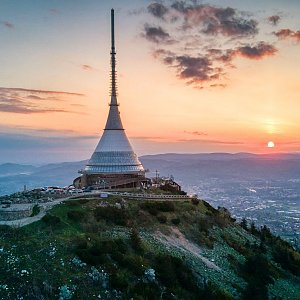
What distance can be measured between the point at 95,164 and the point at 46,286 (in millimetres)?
32293

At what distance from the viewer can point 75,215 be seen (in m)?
37.9

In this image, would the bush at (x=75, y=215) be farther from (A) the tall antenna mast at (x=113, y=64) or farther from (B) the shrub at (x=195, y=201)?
(A) the tall antenna mast at (x=113, y=64)

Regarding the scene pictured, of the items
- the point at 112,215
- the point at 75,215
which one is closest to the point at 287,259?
the point at 112,215

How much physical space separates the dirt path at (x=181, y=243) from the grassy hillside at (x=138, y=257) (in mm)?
134

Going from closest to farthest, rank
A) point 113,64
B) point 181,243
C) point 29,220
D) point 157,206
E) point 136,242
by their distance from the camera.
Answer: point 136,242 < point 29,220 < point 181,243 < point 157,206 < point 113,64

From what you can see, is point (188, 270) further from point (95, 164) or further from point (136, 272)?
point (95, 164)

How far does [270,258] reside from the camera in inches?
1837

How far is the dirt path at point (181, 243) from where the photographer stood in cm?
3830

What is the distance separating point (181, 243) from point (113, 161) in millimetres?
20412

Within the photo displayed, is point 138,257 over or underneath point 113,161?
underneath

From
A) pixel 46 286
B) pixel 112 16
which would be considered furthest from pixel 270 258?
pixel 112 16

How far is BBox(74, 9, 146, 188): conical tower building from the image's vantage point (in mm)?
56375

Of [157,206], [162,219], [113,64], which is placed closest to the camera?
[162,219]

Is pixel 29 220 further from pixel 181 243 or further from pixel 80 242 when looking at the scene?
pixel 181 243
